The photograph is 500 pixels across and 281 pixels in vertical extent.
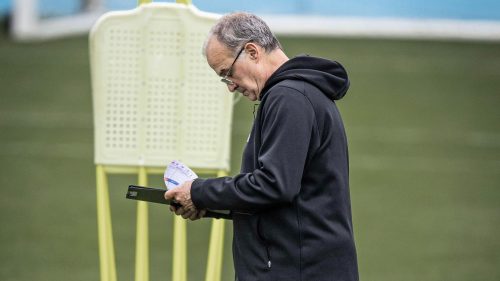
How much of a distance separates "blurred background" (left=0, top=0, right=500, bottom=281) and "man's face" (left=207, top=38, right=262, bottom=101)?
2920 mm

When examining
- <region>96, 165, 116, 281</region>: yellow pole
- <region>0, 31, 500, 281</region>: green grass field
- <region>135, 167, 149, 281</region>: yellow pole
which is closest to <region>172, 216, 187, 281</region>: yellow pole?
<region>135, 167, 149, 281</region>: yellow pole

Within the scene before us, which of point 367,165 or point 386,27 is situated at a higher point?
point 386,27

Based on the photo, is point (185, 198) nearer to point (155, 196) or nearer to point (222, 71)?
point (155, 196)

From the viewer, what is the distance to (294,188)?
3.02m

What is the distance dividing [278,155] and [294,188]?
111 mm

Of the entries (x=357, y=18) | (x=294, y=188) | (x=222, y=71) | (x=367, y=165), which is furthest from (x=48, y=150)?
(x=294, y=188)

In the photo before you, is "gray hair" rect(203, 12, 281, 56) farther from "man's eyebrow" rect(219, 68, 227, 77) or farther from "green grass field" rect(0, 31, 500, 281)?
"green grass field" rect(0, 31, 500, 281)

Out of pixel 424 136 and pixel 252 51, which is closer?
pixel 252 51

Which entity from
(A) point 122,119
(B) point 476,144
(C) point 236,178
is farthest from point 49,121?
(C) point 236,178

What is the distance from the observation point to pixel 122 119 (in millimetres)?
4398

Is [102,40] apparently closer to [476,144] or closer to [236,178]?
[236,178]

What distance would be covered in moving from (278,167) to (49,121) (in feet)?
25.0

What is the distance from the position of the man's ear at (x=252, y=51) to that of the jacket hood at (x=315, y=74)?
0.08m

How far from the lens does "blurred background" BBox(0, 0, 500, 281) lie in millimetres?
6523
